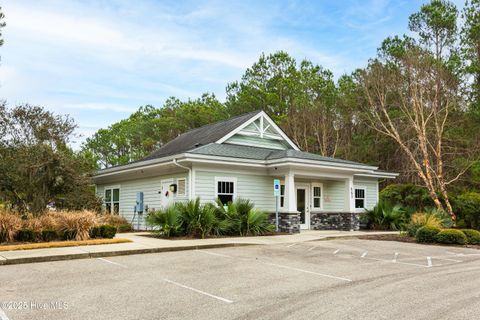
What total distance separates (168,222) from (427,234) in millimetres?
8919

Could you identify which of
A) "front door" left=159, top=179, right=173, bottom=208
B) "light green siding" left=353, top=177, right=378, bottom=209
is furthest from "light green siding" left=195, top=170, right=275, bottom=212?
"light green siding" left=353, top=177, right=378, bottom=209

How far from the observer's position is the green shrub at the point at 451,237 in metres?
14.5

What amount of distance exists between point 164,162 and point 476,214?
46.5ft

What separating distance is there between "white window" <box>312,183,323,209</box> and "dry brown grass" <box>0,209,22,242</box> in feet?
41.2

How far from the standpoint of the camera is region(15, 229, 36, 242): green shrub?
12234 mm

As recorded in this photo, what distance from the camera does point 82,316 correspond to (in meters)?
5.44

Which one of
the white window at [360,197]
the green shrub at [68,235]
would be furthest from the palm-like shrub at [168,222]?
the white window at [360,197]

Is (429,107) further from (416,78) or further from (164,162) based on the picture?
(164,162)

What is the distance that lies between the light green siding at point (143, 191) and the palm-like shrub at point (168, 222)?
195 cm

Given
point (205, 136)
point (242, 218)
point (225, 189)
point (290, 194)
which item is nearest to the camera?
point (242, 218)

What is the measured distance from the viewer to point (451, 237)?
14539mm

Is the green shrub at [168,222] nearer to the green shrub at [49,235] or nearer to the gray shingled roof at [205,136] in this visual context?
the green shrub at [49,235]

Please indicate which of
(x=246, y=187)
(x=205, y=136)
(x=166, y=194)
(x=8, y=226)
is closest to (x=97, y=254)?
(x=8, y=226)

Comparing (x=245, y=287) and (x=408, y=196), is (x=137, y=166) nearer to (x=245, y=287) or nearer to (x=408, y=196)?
(x=245, y=287)
